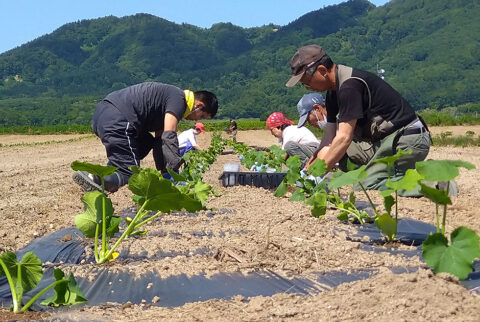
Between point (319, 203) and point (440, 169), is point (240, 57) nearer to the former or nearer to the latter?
point (319, 203)

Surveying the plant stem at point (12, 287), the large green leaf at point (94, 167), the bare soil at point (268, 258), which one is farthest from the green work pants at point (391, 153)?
the plant stem at point (12, 287)

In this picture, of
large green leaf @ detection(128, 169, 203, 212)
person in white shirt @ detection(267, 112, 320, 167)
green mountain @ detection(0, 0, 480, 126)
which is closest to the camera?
large green leaf @ detection(128, 169, 203, 212)

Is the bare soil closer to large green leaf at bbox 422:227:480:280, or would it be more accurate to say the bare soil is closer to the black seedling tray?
large green leaf at bbox 422:227:480:280

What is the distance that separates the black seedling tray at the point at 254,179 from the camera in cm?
660

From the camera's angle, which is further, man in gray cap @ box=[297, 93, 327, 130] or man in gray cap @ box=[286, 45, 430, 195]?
man in gray cap @ box=[297, 93, 327, 130]

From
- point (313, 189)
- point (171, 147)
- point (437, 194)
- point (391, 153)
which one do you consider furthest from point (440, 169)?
point (171, 147)

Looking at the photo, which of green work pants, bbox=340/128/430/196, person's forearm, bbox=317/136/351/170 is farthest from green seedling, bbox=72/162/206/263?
green work pants, bbox=340/128/430/196

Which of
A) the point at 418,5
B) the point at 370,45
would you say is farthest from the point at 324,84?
the point at 418,5

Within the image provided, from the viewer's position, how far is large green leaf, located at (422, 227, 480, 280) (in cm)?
236

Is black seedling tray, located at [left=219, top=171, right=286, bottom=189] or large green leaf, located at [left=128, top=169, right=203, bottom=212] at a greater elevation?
large green leaf, located at [left=128, top=169, right=203, bottom=212]

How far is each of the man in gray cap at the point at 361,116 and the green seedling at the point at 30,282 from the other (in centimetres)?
259

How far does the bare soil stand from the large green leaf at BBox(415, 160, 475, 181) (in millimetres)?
385

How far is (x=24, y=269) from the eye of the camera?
251 centimetres

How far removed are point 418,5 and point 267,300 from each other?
166 m
